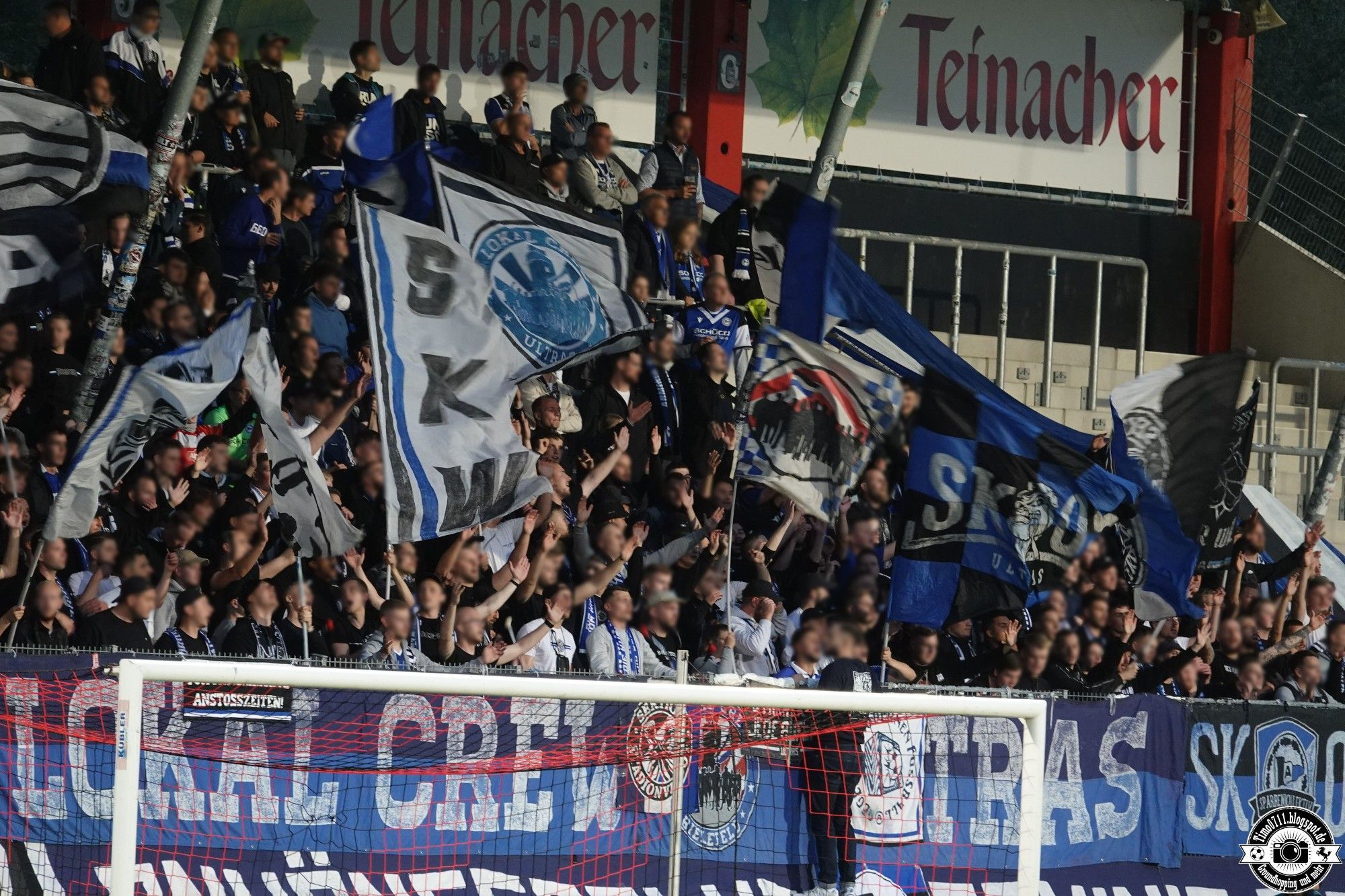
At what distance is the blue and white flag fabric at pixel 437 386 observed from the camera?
10609mm

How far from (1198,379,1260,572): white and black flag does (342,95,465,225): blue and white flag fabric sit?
5.73 metres

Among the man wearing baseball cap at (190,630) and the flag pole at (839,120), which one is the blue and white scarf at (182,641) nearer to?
the man wearing baseball cap at (190,630)

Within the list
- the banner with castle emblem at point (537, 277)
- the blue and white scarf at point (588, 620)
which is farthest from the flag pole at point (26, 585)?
the blue and white scarf at point (588, 620)

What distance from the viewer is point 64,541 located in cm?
1005

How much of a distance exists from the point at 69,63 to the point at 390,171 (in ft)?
8.79

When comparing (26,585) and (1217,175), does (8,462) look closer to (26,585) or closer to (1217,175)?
(26,585)

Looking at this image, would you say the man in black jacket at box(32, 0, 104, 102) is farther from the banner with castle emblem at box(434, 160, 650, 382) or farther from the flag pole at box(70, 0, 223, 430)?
the banner with castle emblem at box(434, 160, 650, 382)

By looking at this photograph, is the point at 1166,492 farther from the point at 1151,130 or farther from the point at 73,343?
the point at 1151,130

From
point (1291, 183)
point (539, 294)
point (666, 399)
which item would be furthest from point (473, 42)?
point (1291, 183)

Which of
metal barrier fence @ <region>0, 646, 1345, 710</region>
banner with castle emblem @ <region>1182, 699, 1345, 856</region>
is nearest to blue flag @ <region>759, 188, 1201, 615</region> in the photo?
metal barrier fence @ <region>0, 646, 1345, 710</region>

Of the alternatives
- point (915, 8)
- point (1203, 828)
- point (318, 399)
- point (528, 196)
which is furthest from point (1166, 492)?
point (915, 8)

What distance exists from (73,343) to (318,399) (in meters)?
1.70

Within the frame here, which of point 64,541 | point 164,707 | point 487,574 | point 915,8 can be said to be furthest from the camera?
point 915,8

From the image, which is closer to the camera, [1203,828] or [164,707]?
[164,707]
